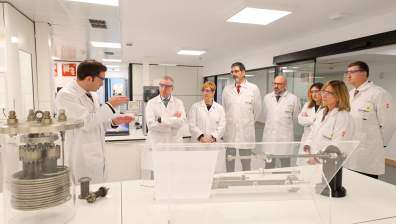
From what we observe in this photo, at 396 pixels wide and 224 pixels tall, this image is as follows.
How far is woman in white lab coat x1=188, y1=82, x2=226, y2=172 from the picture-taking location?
10.5 feet

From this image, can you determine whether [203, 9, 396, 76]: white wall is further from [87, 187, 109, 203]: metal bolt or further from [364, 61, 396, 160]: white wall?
[87, 187, 109, 203]: metal bolt

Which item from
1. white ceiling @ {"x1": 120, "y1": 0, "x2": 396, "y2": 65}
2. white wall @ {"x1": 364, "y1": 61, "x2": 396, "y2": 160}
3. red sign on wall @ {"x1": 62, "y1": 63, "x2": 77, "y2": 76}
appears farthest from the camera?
red sign on wall @ {"x1": 62, "y1": 63, "x2": 77, "y2": 76}

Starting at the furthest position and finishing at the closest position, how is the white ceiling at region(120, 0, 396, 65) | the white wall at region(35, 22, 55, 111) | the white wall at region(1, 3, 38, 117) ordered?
1. the white wall at region(35, 22, 55, 111)
2. the white wall at region(1, 3, 38, 117)
3. the white ceiling at region(120, 0, 396, 65)

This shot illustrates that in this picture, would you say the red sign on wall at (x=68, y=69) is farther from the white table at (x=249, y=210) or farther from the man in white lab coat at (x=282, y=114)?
the white table at (x=249, y=210)

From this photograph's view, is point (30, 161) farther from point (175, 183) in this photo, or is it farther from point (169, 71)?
point (169, 71)

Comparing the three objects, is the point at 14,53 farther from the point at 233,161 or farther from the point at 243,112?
the point at 233,161

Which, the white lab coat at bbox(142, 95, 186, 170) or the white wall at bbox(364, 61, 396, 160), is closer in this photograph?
the white lab coat at bbox(142, 95, 186, 170)

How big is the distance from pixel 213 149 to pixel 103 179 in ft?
4.45

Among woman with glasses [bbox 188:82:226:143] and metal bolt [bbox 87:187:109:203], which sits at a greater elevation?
woman with glasses [bbox 188:82:226:143]

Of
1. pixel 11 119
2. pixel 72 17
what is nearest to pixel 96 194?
pixel 11 119

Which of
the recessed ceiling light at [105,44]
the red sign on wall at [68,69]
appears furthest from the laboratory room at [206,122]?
the red sign on wall at [68,69]

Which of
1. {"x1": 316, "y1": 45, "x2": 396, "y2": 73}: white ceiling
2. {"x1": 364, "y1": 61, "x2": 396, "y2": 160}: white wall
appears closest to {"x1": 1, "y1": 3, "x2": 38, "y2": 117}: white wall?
{"x1": 316, "y1": 45, "x2": 396, "y2": 73}: white ceiling

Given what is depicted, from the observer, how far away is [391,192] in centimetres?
154

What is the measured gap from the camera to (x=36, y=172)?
3.51ft
